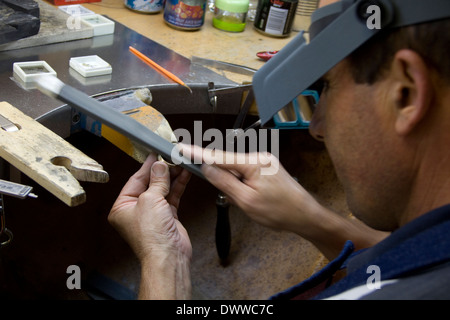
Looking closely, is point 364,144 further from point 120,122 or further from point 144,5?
point 144,5

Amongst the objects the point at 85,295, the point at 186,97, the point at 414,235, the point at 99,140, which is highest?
the point at 414,235

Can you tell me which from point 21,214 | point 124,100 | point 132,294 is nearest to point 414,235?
point 124,100

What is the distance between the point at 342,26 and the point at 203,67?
0.78 metres

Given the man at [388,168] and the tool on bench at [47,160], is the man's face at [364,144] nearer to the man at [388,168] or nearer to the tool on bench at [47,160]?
the man at [388,168]

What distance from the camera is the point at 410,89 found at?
1.74ft

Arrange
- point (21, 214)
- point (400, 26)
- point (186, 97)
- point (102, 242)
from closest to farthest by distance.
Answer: point (400, 26) → point (186, 97) → point (21, 214) → point (102, 242)

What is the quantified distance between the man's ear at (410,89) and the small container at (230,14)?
111 centimetres

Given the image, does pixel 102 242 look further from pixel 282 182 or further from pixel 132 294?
pixel 282 182

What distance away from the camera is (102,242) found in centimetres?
159

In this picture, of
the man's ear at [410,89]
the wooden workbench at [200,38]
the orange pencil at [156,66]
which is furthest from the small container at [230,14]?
the man's ear at [410,89]

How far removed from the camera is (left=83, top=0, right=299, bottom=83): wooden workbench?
1.41 m

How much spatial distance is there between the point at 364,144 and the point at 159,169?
418 mm

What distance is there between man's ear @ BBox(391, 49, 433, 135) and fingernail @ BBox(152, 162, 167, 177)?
1.53ft

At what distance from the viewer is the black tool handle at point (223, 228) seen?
1.39m
